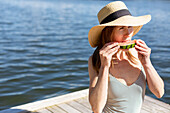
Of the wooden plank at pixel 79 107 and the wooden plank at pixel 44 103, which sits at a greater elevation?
the wooden plank at pixel 44 103

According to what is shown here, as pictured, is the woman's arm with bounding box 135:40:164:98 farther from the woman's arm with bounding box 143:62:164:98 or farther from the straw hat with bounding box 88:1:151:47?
the straw hat with bounding box 88:1:151:47

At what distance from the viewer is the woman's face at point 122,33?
8.70ft

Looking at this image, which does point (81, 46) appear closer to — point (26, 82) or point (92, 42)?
point (26, 82)

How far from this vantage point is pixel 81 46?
1460cm

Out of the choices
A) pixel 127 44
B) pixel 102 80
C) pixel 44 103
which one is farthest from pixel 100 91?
pixel 44 103

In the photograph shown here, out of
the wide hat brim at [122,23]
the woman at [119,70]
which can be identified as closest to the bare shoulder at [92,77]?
the woman at [119,70]

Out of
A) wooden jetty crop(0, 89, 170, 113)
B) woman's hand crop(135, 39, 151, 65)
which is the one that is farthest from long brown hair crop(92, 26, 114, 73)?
wooden jetty crop(0, 89, 170, 113)

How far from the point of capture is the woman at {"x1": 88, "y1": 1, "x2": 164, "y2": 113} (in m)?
2.63

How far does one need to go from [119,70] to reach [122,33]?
15.6 inches

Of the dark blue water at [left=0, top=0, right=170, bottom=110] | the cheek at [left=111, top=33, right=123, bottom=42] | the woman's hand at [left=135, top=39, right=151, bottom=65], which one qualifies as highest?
the cheek at [left=111, top=33, right=123, bottom=42]

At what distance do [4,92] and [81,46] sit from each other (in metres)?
7.46

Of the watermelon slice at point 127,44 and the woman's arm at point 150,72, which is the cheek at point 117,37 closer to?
the watermelon slice at point 127,44

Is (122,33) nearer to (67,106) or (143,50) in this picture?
(143,50)

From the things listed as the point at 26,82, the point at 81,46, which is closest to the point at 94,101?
the point at 26,82
